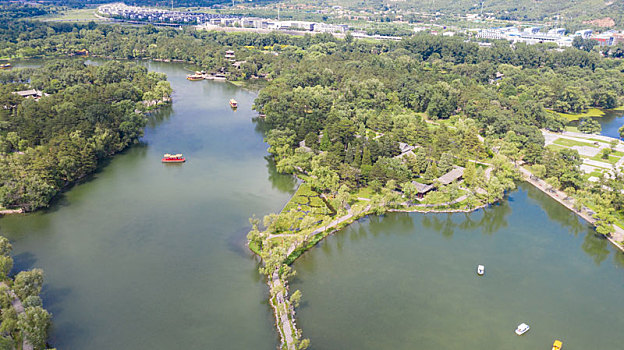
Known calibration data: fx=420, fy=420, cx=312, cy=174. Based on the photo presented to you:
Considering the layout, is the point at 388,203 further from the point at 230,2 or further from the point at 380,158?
the point at 230,2

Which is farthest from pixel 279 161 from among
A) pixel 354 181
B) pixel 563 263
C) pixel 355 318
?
pixel 563 263

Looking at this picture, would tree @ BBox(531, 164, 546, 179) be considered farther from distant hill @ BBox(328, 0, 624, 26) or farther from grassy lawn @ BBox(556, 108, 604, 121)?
distant hill @ BBox(328, 0, 624, 26)

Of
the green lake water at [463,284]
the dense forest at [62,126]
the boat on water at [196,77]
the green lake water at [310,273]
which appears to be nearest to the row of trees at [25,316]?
the green lake water at [310,273]

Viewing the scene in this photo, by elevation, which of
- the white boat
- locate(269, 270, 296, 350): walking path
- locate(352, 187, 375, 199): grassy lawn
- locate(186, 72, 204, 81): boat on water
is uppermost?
locate(186, 72, 204, 81): boat on water

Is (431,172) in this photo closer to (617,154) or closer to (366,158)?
(366,158)

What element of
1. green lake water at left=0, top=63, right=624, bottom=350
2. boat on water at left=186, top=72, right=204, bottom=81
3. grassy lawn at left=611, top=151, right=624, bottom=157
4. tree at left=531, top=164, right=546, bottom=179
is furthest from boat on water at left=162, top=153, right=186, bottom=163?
grassy lawn at left=611, top=151, right=624, bottom=157
